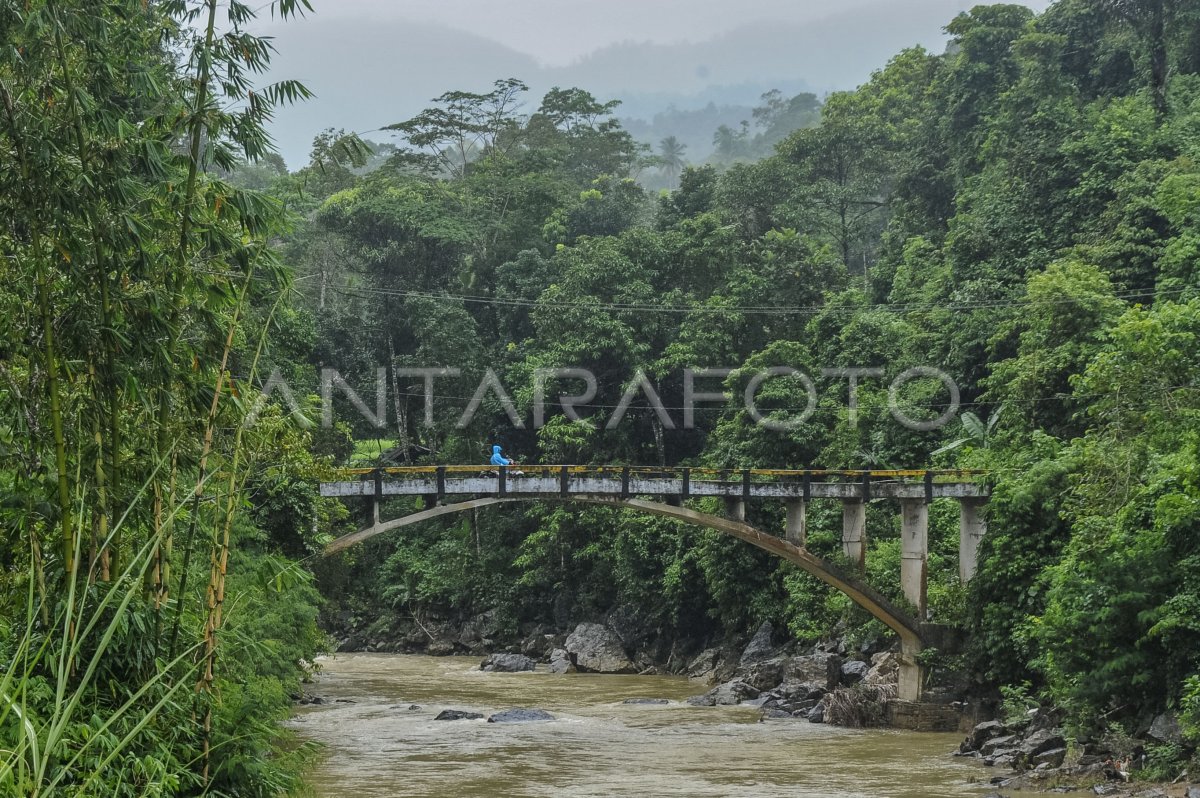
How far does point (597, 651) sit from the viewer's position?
2953cm

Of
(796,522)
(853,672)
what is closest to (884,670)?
(853,672)

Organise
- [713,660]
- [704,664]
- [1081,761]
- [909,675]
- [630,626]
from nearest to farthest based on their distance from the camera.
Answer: [1081,761] < [909,675] < [713,660] < [704,664] < [630,626]

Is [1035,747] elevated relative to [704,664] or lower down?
elevated

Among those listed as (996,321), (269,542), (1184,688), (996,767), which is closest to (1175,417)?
(1184,688)

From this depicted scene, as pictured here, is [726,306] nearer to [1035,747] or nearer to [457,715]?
[457,715]

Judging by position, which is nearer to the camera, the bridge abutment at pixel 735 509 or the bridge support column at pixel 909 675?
the bridge support column at pixel 909 675

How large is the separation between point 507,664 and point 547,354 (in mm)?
7397

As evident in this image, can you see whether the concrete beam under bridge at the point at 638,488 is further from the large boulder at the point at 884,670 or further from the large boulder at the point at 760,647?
the large boulder at the point at 760,647

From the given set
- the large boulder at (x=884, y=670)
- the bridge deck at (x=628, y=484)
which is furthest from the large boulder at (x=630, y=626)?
the bridge deck at (x=628, y=484)

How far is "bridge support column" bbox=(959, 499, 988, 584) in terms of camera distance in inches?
839

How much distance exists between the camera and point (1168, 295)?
22.5 metres

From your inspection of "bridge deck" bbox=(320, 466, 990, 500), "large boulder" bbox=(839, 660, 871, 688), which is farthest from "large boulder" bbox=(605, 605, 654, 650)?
"bridge deck" bbox=(320, 466, 990, 500)

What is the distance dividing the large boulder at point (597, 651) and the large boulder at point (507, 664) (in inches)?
38.9

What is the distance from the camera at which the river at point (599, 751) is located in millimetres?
15500
